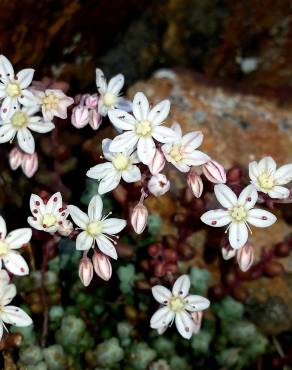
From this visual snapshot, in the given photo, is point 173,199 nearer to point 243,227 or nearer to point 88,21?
point 243,227

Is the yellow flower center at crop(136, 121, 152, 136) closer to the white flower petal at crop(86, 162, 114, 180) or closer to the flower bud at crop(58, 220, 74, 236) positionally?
the white flower petal at crop(86, 162, 114, 180)

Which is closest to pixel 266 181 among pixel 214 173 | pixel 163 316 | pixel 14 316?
pixel 214 173

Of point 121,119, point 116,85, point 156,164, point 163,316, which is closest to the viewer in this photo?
point 156,164

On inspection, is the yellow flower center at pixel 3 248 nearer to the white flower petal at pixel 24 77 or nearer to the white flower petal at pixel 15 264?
the white flower petal at pixel 15 264

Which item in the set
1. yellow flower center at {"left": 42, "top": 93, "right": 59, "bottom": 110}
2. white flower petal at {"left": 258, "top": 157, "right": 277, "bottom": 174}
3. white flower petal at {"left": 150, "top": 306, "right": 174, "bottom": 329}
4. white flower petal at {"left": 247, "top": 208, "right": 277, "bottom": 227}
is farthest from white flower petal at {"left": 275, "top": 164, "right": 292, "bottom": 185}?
yellow flower center at {"left": 42, "top": 93, "right": 59, "bottom": 110}

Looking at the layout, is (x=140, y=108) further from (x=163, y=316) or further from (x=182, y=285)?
(x=163, y=316)

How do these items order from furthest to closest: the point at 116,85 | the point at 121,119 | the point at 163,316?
the point at 116,85 → the point at 163,316 → the point at 121,119

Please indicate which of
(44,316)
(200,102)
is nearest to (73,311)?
(44,316)
